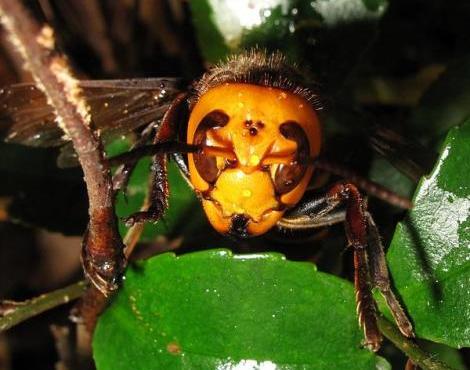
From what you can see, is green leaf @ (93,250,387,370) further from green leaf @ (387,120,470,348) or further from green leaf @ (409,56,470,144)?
green leaf @ (409,56,470,144)

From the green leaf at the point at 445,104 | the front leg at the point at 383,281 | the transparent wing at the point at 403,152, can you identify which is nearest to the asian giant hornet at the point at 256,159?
the front leg at the point at 383,281

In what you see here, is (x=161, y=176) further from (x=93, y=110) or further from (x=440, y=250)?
(x=440, y=250)

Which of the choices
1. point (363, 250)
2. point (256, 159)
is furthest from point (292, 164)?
point (363, 250)

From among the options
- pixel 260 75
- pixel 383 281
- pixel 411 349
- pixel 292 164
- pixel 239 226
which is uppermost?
pixel 260 75

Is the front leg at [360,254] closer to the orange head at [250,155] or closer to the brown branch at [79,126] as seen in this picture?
the orange head at [250,155]

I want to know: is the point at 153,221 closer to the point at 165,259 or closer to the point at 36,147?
the point at 165,259

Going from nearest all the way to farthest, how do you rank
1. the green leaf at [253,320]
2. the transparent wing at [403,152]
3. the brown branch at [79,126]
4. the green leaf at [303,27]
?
the brown branch at [79,126] < the green leaf at [253,320] < the transparent wing at [403,152] < the green leaf at [303,27]

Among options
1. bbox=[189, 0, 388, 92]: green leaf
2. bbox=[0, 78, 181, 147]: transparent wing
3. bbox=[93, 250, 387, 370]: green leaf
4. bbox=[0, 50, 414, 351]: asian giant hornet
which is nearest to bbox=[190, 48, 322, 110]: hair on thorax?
bbox=[0, 50, 414, 351]: asian giant hornet
